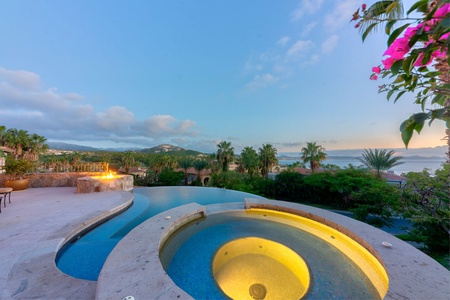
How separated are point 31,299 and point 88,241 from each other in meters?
2.30

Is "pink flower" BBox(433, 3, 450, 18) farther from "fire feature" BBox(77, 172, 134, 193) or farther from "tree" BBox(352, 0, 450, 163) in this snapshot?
"fire feature" BBox(77, 172, 134, 193)

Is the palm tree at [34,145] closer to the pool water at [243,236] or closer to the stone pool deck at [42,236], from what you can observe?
the stone pool deck at [42,236]

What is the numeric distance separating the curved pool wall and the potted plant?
30.2 feet

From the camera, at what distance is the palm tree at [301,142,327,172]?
28.3 meters

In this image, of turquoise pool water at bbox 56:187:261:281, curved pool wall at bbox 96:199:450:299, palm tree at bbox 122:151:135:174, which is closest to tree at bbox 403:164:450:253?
curved pool wall at bbox 96:199:450:299

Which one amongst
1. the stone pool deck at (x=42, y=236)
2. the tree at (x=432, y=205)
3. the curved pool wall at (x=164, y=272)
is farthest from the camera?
the tree at (x=432, y=205)

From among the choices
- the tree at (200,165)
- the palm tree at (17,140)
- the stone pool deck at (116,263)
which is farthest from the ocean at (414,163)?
the palm tree at (17,140)

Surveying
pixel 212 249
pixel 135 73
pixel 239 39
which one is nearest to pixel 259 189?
pixel 239 39

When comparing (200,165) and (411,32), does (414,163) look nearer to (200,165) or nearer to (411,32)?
(200,165)

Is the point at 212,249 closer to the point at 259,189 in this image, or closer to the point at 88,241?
the point at 88,241

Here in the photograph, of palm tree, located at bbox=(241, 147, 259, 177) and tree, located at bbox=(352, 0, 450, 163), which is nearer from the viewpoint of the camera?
tree, located at bbox=(352, 0, 450, 163)

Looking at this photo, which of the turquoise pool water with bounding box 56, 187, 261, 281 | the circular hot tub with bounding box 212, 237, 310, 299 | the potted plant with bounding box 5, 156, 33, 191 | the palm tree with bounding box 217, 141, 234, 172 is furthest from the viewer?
the palm tree with bounding box 217, 141, 234, 172

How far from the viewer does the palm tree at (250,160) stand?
2869 cm

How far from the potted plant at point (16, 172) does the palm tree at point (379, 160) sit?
28902 mm
